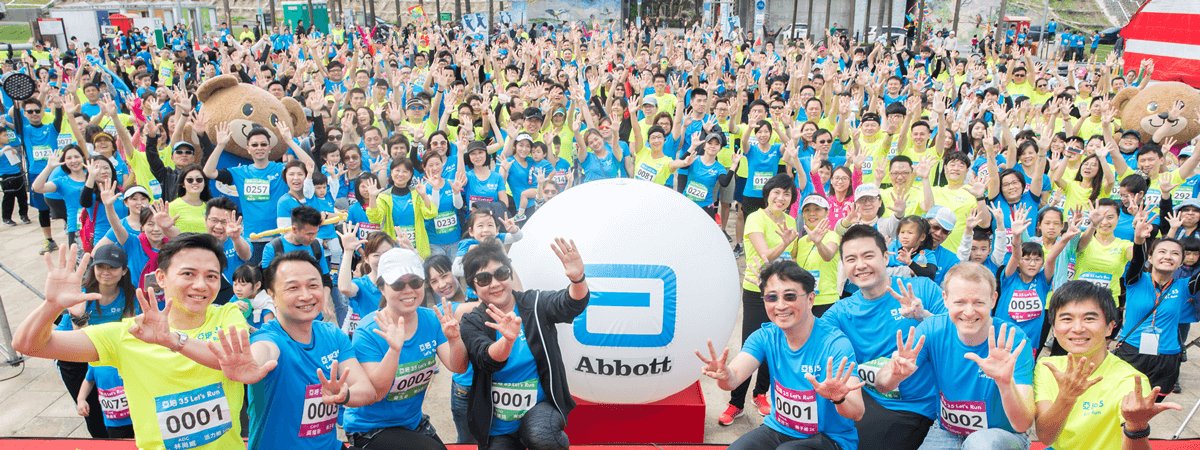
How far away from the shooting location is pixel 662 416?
4520 mm

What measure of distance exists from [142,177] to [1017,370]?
781 centimetres

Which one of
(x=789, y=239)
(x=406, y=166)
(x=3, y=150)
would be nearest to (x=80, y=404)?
(x=406, y=166)

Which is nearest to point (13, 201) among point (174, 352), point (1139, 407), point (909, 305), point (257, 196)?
point (257, 196)

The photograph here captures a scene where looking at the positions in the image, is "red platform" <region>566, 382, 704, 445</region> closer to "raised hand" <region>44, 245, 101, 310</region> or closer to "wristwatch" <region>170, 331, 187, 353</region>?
"wristwatch" <region>170, 331, 187, 353</region>

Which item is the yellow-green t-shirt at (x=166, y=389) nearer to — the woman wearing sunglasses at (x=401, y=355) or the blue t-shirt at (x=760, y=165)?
the woman wearing sunglasses at (x=401, y=355)

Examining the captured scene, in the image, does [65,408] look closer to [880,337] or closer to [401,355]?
[401,355]

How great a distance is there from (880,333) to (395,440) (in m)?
2.52

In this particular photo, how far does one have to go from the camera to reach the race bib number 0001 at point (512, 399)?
3.29 m

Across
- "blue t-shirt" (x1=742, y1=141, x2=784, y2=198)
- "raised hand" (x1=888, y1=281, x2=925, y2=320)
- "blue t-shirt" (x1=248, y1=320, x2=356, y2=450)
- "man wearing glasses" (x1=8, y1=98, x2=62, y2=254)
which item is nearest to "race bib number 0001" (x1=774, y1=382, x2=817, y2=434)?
"raised hand" (x1=888, y1=281, x2=925, y2=320)

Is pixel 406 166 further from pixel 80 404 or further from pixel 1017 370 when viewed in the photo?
pixel 1017 370

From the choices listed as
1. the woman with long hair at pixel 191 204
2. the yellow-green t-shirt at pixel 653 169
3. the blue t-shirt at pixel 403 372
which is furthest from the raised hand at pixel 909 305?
the woman with long hair at pixel 191 204

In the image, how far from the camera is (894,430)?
3547 millimetres

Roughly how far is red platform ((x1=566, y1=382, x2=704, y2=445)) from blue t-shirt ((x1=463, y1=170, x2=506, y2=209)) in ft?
Result: 8.85

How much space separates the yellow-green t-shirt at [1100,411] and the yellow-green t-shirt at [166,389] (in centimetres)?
337
